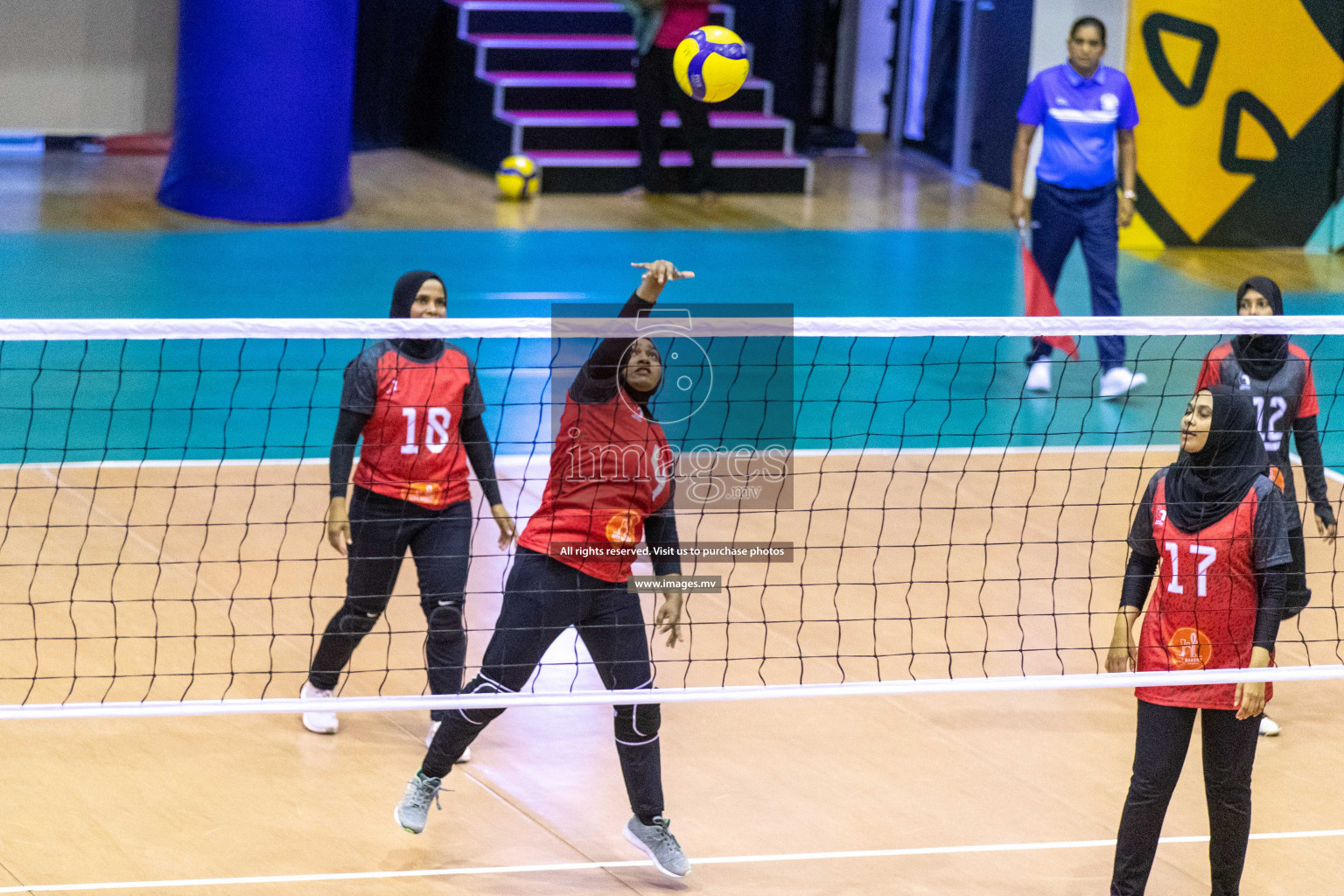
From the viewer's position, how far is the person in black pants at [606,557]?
4.77m

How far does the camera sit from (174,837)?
16.4ft

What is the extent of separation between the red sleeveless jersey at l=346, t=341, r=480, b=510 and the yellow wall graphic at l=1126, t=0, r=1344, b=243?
9.76 metres

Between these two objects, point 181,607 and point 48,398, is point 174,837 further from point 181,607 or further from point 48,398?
point 48,398

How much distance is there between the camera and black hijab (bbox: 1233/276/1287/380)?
19.1ft

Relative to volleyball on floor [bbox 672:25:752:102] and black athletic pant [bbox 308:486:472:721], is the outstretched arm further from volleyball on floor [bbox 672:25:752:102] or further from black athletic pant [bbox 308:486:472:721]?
volleyball on floor [bbox 672:25:752:102]

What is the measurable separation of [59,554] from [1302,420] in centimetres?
510

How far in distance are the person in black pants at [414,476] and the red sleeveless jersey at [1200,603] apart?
2.19m

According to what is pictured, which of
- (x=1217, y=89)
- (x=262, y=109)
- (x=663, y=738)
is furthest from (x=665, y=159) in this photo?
(x=663, y=738)

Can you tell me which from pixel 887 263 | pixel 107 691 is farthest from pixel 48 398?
pixel 887 263

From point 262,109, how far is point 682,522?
22.4 feet

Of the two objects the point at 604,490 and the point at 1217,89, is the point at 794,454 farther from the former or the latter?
the point at 1217,89

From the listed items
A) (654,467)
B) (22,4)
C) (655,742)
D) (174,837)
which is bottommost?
(174,837)

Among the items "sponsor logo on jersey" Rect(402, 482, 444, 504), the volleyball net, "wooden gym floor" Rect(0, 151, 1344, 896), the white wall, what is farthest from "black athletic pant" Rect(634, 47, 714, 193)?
"sponsor logo on jersey" Rect(402, 482, 444, 504)

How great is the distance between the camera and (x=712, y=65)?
10.0 m
